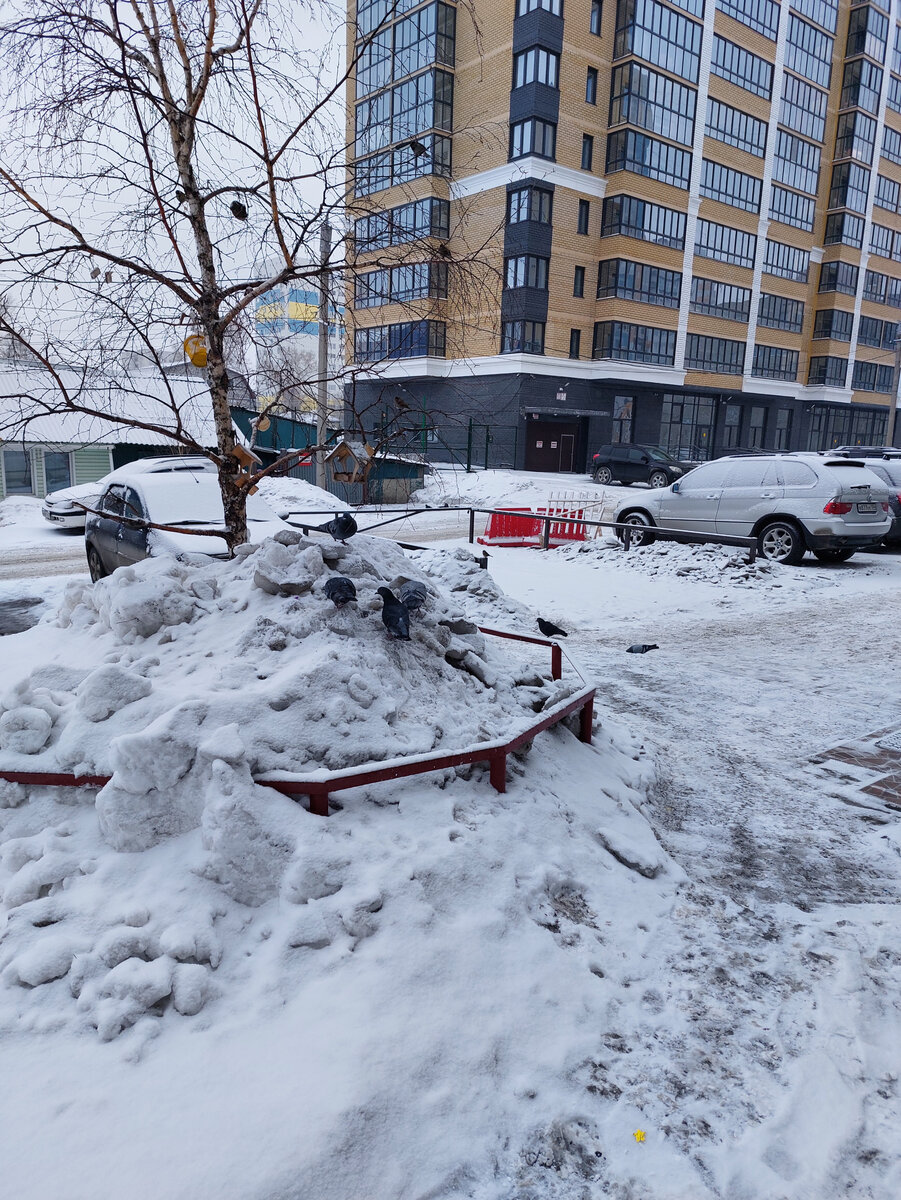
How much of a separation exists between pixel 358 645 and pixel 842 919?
8.57 feet

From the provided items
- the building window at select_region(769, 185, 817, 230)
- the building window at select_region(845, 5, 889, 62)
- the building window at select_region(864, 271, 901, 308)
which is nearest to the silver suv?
the building window at select_region(769, 185, 817, 230)

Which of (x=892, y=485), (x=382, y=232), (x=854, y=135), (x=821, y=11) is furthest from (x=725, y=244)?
(x=382, y=232)

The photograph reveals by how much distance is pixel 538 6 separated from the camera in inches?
1273

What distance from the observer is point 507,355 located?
34406mm

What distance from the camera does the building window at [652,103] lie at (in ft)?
116

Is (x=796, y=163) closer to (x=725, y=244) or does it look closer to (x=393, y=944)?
(x=725, y=244)

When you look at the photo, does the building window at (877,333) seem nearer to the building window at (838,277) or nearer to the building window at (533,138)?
the building window at (838,277)

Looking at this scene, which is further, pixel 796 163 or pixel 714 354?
pixel 796 163

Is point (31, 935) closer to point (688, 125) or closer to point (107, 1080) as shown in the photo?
point (107, 1080)

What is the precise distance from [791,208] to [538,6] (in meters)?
21.6

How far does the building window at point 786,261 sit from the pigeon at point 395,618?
48.6 metres

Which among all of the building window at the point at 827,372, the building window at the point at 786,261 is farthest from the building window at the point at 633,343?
the building window at the point at 827,372

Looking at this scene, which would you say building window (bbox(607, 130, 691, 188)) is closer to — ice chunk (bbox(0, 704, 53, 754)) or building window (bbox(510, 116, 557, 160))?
building window (bbox(510, 116, 557, 160))

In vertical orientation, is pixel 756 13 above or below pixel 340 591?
above
